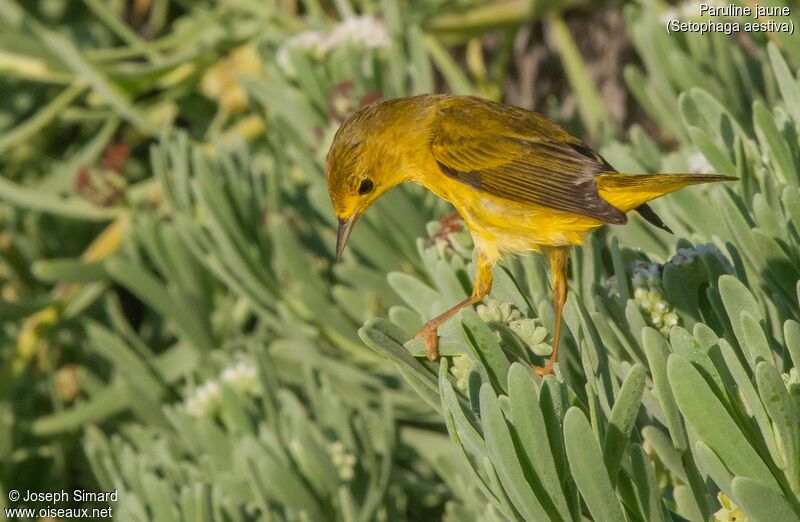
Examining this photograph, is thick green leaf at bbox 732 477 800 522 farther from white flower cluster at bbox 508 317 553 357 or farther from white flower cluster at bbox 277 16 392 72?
white flower cluster at bbox 277 16 392 72

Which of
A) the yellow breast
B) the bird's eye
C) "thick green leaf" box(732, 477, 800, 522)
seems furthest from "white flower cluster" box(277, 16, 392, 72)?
"thick green leaf" box(732, 477, 800, 522)

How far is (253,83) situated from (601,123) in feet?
3.12

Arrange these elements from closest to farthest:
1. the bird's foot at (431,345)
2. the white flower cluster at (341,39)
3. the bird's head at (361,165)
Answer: the bird's foot at (431,345) < the bird's head at (361,165) < the white flower cluster at (341,39)

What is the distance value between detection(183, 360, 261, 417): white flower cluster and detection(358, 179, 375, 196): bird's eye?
44 cm

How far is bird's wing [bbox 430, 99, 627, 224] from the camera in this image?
1.81 metres

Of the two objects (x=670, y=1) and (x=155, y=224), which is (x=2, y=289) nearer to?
(x=155, y=224)

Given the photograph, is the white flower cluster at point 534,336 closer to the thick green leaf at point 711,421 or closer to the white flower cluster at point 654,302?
the white flower cluster at point 654,302

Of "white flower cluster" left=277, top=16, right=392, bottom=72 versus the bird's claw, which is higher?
"white flower cluster" left=277, top=16, right=392, bottom=72

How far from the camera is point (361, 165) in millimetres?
2012

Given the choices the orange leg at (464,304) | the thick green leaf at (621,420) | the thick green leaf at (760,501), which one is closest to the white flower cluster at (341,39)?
the orange leg at (464,304)

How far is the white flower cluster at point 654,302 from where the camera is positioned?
1344 mm

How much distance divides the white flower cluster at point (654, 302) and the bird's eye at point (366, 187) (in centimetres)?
77

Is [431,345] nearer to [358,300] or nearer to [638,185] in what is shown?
[638,185]

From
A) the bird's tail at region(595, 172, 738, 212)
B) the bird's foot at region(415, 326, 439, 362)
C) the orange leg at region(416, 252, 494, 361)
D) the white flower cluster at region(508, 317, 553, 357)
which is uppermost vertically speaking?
the bird's tail at region(595, 172, 738, 212)
